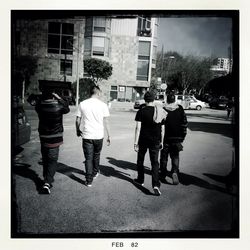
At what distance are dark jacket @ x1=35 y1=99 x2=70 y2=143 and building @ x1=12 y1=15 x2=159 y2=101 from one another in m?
0.28

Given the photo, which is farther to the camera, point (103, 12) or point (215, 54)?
point (215, 54)

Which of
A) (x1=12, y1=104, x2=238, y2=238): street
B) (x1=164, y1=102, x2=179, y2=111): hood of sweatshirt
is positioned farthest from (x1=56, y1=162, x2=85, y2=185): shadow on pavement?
(x1=164, y1=102, x2=179, y2=111): hood of sweatshirt

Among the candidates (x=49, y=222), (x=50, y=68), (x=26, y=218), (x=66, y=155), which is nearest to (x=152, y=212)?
(x=49, y=222)

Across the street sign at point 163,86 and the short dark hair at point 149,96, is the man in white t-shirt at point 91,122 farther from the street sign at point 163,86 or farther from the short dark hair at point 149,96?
the street sign at point 163,86

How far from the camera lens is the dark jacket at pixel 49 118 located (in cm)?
411

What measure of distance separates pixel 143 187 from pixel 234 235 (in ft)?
5.09

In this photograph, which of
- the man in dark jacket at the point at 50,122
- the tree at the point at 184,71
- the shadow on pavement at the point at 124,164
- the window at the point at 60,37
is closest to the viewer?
the window at the point at 60,37

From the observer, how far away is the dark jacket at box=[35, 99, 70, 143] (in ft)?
13.5

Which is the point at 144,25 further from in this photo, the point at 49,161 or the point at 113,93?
the point at 49,161

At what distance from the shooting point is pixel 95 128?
14.3ft

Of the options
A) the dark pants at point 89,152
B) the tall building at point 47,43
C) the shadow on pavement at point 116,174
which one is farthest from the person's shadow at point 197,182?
Result: the tall building at point 47,43

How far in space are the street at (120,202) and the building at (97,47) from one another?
2.92 feet
